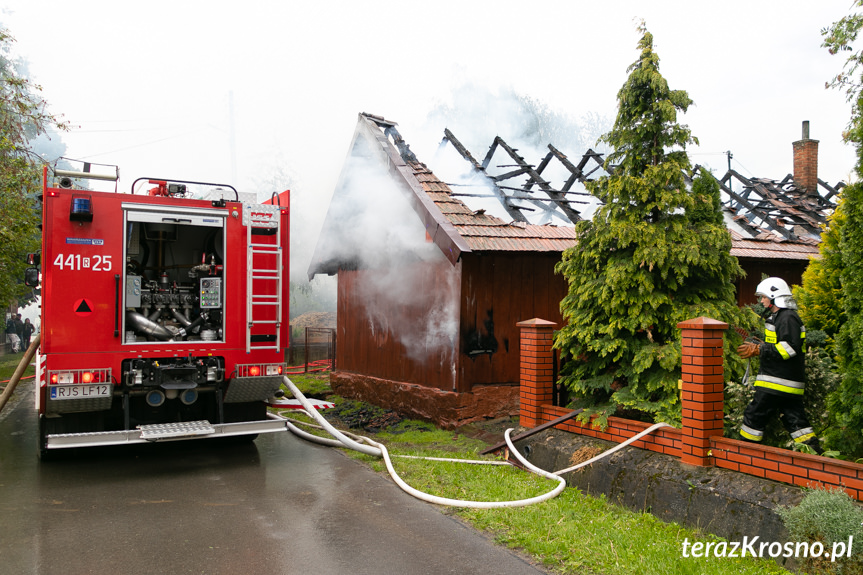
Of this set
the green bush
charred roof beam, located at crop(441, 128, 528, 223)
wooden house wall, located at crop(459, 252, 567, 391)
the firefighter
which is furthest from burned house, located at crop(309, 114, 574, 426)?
the green bush

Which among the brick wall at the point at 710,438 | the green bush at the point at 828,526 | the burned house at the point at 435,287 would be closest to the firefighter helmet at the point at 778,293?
the brick wall at the point at 710,438

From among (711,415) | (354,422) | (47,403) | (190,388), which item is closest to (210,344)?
(190,388)

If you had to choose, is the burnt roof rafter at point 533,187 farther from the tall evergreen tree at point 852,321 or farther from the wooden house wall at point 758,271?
the tall evergreen tree at point 852,321

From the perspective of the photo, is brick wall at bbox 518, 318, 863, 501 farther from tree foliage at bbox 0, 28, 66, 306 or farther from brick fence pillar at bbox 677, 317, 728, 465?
tree foliage at bbox 0, 28, 66, 306

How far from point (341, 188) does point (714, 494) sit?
32.3ft

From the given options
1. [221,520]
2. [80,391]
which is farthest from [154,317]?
[221,520]

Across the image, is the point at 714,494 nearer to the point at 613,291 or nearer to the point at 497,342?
the point at 613,291

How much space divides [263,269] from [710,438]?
511cm

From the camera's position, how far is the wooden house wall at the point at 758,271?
1099 centimetres

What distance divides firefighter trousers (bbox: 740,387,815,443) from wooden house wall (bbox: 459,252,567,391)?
4435 mm

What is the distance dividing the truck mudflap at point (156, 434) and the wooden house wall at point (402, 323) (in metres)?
3.26

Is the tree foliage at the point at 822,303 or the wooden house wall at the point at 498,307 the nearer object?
the tree foliage at the point at 822,303

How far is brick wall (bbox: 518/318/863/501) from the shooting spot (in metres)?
4.11

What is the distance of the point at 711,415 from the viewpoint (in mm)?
4938
